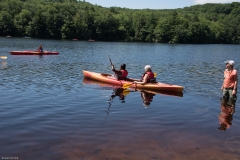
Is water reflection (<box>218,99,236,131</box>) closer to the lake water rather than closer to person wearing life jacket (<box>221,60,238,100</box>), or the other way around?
the lake water

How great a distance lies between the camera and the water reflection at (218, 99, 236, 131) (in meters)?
9.52

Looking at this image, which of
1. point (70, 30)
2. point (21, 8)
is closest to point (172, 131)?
point (70, 30)

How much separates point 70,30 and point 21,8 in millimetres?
24451

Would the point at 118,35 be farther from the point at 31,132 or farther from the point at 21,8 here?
the point at 31,132

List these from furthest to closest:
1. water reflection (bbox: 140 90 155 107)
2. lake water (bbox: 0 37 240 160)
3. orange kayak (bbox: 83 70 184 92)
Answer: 1. orange kayak (bbox: 83 70 184 92)
2. water reflection (bbox: 140 90 155 107)
3. lake water (bbox: 0 37 240 160)

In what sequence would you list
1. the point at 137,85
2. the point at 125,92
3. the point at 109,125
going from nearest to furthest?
the point at 109,125
the point at 125,92
the point at 137,85

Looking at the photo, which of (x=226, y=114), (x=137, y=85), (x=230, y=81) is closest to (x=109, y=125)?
(x=226, y=114)

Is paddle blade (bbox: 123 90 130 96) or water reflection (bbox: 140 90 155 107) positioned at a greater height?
water reflection (bbox: 140 90 155 107)

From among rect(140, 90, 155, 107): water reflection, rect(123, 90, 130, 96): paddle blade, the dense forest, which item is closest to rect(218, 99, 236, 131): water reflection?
rect(140, 90, 155, 107): water reflection

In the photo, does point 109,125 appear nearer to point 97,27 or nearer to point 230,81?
point 230,81

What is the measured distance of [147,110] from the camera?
11.2m

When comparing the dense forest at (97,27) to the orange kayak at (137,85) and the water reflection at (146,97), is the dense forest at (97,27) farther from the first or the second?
the water reflection at (146,97)

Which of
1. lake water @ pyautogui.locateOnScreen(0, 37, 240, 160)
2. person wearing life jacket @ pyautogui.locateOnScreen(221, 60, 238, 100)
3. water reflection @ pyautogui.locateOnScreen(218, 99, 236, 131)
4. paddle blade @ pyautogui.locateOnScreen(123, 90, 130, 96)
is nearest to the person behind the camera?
lake water @ pyautogui.locateOnScreen(0, 37, 240, 160)

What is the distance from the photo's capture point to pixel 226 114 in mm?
10859
